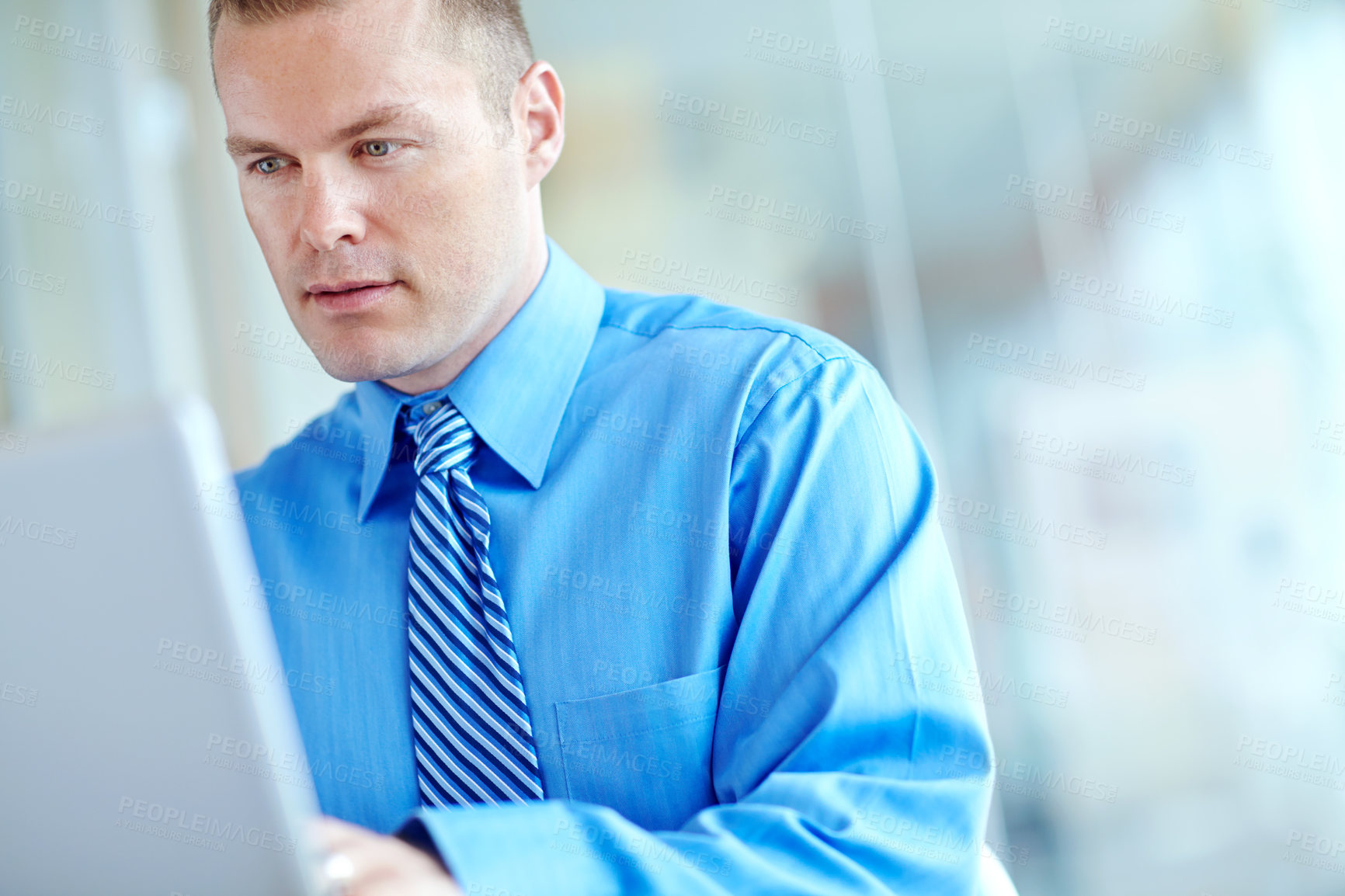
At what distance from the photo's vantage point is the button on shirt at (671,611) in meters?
0.81

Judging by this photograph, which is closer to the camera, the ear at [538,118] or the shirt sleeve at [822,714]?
the shirt sleeve at [822,714]

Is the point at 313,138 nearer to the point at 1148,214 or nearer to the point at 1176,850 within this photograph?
the point at 1148,214

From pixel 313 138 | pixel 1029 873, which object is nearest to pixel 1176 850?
pixel 1029 873

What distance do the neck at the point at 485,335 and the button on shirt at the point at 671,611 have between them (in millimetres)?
23


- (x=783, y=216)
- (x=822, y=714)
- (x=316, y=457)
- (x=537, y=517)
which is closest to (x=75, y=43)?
(x=783, y=216)

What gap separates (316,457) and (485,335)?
0.29 metres

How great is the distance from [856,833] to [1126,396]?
203cm

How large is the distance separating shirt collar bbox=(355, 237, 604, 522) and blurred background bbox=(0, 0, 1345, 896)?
1529 millimetres

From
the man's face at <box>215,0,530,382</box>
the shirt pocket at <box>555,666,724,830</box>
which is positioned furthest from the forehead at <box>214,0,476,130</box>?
the shirt pocket at <box>555,666,724,830</box>

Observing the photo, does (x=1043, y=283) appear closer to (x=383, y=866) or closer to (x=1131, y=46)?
(x=1131, y=46)

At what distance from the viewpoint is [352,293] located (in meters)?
1.15

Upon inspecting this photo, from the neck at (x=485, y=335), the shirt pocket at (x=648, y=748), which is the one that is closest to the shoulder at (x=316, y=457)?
the neck at (x=485, y=335)

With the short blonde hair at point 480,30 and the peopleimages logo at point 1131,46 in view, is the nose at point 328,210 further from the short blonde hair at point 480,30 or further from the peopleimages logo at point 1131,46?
the peopleimages logo at point 1131,46

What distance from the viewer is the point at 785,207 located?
2762 mm
